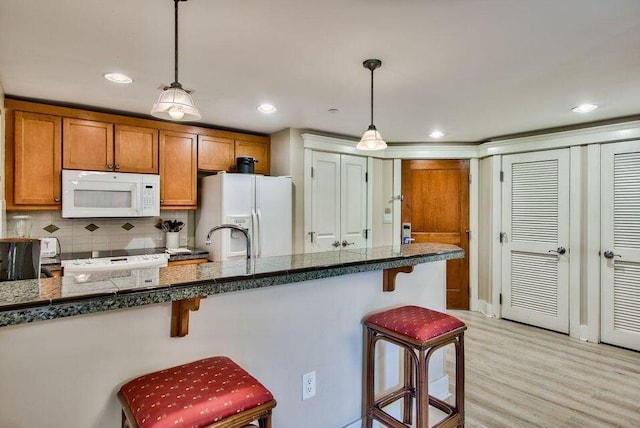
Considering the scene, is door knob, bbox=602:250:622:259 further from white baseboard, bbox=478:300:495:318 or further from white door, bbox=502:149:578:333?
white baseboard, bbox=478:300:495:318

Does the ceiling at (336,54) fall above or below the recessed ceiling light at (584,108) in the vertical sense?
above

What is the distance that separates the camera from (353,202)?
442cm

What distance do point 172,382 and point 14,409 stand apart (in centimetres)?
45

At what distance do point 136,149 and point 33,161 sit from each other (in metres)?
0.79

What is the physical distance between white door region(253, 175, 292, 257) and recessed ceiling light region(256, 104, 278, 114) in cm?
67

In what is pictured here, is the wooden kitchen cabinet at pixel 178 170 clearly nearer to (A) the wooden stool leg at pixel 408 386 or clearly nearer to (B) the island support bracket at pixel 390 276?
(B) the island support bracket at pixel 390 276

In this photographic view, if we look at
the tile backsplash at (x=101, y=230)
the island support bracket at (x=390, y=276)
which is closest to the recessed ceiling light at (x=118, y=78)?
the tile backsplash at (x=101, y=230)

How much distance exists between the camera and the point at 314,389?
1756 millimetres

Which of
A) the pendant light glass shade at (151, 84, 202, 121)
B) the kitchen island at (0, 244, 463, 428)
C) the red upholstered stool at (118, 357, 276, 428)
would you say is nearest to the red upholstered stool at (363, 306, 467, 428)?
the kitchen island at (0, 244, 463, 428)

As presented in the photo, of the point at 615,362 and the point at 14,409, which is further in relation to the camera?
the point at 615,362

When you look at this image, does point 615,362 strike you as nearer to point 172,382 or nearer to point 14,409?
point 172,382

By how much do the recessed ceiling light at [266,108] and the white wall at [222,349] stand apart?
186 centimetres

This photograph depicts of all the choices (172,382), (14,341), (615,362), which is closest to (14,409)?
(14,341)

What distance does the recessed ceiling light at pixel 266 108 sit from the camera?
123 inches
